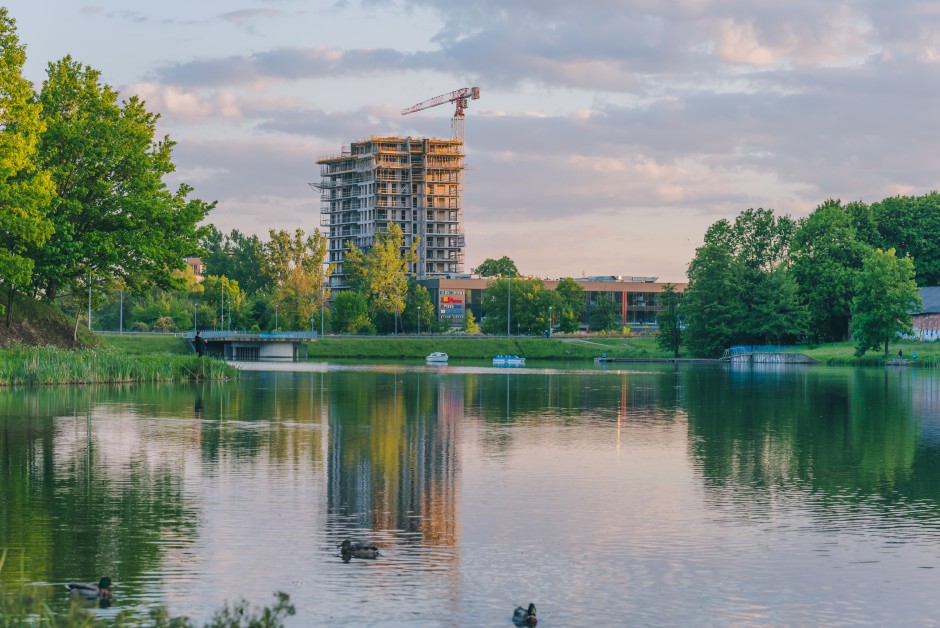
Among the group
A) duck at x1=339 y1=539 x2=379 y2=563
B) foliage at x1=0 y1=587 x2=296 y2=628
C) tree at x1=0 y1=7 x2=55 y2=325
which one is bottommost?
duck at x1=339 y1=539 x2=379 y2=563

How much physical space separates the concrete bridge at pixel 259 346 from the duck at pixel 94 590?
14591 cm

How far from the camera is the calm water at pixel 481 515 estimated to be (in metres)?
17.0

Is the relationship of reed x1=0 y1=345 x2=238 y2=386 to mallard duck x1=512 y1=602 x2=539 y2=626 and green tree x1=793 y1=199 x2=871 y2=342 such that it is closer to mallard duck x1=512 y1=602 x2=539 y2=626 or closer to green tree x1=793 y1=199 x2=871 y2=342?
mallard duck x1=512 y1=602 x2=539 y2=626

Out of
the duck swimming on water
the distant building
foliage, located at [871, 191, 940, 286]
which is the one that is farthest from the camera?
foliage, located at [871, 191, 940, 286]

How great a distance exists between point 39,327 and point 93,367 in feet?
35.4

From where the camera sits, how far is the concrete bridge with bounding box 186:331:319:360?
161875 millimetres

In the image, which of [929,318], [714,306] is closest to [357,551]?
[714,306]

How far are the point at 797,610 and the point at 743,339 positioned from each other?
139m

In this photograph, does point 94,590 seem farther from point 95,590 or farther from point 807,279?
point 807,279

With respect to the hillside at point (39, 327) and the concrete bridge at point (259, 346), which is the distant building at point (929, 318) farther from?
the hillside at point (39, 327)

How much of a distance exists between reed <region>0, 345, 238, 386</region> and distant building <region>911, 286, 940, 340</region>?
99.6 meters

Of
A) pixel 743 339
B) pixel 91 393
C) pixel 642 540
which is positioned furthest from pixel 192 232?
pixel 743 339

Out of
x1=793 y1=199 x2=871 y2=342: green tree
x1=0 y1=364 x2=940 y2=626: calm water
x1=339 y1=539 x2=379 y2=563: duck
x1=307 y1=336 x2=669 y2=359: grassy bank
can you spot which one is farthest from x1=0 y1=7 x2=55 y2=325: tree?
x1=793 y1=199 x2=871 y2=342: green tree

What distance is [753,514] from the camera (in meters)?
24.0
